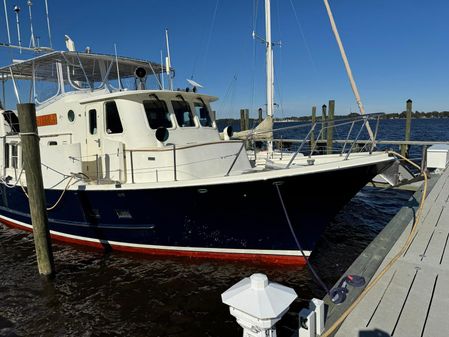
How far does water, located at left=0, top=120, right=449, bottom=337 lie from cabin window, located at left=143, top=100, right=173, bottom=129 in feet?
9.49

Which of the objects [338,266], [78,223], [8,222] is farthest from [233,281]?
[8,222]

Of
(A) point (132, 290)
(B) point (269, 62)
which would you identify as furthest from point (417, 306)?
(B) point (269, 62)

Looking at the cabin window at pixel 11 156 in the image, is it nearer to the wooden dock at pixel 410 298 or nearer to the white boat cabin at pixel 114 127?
the white boat cabin at pixel 114 127

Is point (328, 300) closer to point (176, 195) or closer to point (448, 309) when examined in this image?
point (448, 309)

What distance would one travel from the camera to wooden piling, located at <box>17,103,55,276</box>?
20.8 ft

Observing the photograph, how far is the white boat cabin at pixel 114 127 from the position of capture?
693cm

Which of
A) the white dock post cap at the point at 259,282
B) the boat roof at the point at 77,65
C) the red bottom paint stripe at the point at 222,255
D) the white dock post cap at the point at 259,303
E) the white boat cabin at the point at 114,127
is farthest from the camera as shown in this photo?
the boat roof at the point at 77,65

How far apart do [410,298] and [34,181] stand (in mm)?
6357

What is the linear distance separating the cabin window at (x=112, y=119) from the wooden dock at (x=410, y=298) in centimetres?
561

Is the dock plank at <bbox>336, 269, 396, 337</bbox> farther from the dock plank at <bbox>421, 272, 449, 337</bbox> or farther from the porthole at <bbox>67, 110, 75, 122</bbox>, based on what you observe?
the porthole at <bbox>67, 110, 75, 122</bbox>

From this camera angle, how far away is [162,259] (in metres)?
7.04

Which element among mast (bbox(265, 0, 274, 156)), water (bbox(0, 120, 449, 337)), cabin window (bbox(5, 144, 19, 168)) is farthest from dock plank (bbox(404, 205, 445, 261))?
cabin window (bbox(5, 144, 19, 168))

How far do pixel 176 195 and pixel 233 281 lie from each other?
1866 mm

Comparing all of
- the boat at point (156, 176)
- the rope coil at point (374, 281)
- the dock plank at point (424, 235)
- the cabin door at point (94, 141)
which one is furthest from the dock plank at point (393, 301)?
the cabin door at point (94, 141)
